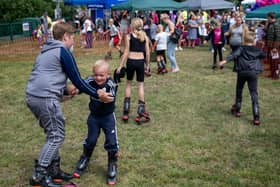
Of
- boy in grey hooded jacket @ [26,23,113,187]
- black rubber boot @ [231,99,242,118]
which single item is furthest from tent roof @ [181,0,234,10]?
boy in grey hooded jacket @ [26,23,113,187]

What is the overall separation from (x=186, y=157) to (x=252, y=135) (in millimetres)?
1459

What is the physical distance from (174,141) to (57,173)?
2013 mm

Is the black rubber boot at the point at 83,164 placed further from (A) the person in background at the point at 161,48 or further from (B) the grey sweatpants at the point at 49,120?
(A) the person in background at the point at 161,48

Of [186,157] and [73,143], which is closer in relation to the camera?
[186,157]

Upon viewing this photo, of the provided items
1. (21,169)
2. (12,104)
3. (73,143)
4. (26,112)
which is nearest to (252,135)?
(73,143)

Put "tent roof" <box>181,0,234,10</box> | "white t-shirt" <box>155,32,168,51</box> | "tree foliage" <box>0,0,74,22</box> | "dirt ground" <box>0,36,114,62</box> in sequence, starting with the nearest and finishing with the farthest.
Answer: "white t-shirt" <box>155,32,168,51</box> < "dirt ground" <box>0,36,114,62</box> < "tent roof" <box>181,0,234,10</box> < "tree foliage" <box>0,0,74,22</box>

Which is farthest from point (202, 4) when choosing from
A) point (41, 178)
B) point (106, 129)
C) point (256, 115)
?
point (41, 178)

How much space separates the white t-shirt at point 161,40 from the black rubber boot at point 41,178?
26.9ft

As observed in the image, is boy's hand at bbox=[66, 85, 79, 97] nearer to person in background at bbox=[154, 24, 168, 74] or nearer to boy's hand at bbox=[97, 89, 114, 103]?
boy's hand at bbox=[97, 89, 114, 103]

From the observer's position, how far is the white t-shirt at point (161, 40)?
1198cm

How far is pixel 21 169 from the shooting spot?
16.2 feet

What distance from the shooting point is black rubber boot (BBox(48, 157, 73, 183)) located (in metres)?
4.47

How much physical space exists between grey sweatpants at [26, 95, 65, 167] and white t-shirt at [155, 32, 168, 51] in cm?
813

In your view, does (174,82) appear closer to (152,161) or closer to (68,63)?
(152,161)
